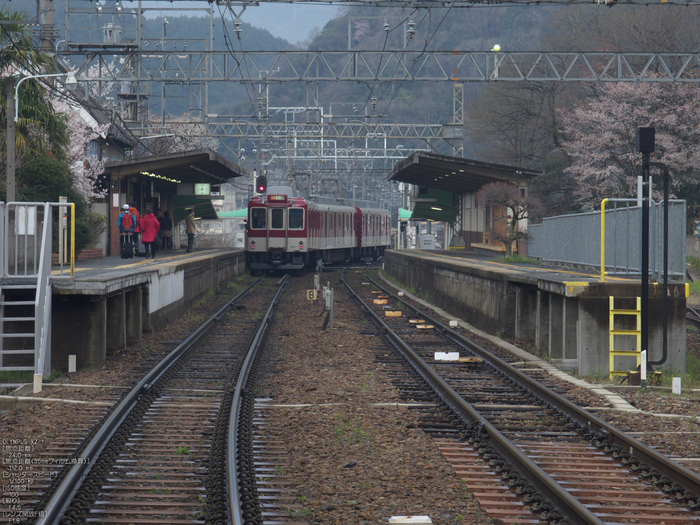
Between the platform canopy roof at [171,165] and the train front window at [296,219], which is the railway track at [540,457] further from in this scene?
the train front window at [296,219]

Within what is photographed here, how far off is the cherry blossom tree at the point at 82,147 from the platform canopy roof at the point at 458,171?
890 centimetres

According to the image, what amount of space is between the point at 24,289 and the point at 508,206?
17.0 meters

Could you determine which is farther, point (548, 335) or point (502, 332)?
point (502, 332)

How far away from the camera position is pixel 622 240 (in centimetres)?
1185

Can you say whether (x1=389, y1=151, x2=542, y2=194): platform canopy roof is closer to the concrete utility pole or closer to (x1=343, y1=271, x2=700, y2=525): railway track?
the concrete utility pole

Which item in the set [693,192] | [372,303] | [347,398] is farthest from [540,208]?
[347,398]

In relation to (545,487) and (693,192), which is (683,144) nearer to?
(693,192)

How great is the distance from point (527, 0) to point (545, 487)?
1548cm

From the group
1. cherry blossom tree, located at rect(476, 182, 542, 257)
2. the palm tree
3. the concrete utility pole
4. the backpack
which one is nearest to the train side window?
cherry blossom tree, located at rect(476, 182, 542, 257)

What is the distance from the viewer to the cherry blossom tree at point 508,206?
2447 cm

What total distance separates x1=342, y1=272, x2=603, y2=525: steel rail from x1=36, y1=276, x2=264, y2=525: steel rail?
290 centimetres

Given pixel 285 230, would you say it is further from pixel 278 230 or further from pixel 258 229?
pixel 258 229

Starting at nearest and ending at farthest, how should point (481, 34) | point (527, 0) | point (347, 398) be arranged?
point (347, 398)
point (527, 0)
point (481, 34)

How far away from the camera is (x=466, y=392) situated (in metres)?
9.07
